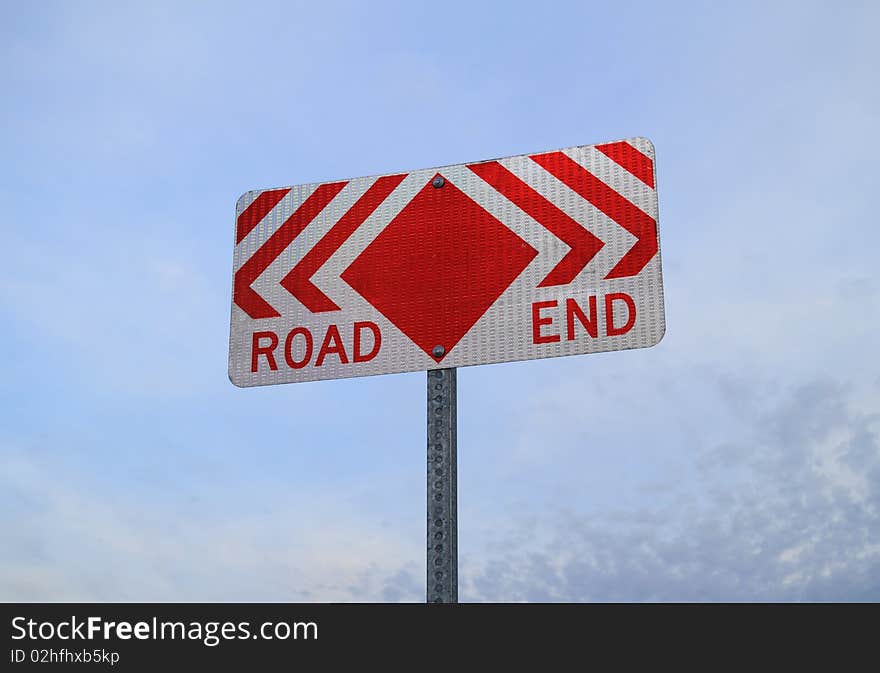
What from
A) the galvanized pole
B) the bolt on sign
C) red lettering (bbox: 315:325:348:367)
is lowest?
the galvanized pole

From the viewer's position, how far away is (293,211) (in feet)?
15.9

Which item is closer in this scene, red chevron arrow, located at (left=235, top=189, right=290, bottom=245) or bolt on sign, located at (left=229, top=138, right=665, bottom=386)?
bolt on sign, located at (left=229, top=138, right=665, bottom=386)

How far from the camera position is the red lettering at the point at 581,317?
4.11m

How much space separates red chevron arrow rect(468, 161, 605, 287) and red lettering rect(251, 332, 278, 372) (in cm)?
124

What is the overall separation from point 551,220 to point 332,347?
1.15 m

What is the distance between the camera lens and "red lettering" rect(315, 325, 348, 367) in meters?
4.36

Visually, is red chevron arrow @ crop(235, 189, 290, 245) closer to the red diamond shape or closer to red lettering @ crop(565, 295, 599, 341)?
the red diamond shape

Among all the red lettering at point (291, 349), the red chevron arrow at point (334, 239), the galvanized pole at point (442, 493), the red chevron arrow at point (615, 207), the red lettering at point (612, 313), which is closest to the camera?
the galvanized pole at point (442, 493)

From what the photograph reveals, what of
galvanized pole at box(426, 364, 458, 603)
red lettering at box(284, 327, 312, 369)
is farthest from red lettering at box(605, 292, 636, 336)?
red lettering at box(284, 327, 312, 369)

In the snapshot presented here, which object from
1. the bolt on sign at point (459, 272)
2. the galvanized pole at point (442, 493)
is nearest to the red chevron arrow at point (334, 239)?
the bolt on sign at point (459, 272)

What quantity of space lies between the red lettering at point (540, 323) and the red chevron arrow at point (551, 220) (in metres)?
0.09

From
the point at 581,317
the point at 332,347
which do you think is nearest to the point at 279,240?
the point at 332,347

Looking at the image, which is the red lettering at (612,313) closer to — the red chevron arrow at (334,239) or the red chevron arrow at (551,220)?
the red chevron arrow at (551,220)

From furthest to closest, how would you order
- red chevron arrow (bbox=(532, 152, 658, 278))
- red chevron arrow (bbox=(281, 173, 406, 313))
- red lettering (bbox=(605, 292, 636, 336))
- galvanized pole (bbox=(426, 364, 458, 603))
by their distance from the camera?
red chevron arrow (bbox=(281, 173, 406, 313)) → red chevron arrow (bbox=(532, 152, 658, 278)) → red lettering (bbox=(605, 292, 636, 336)) → galvanized pole (bbox=(426, 364, 458, 603))
